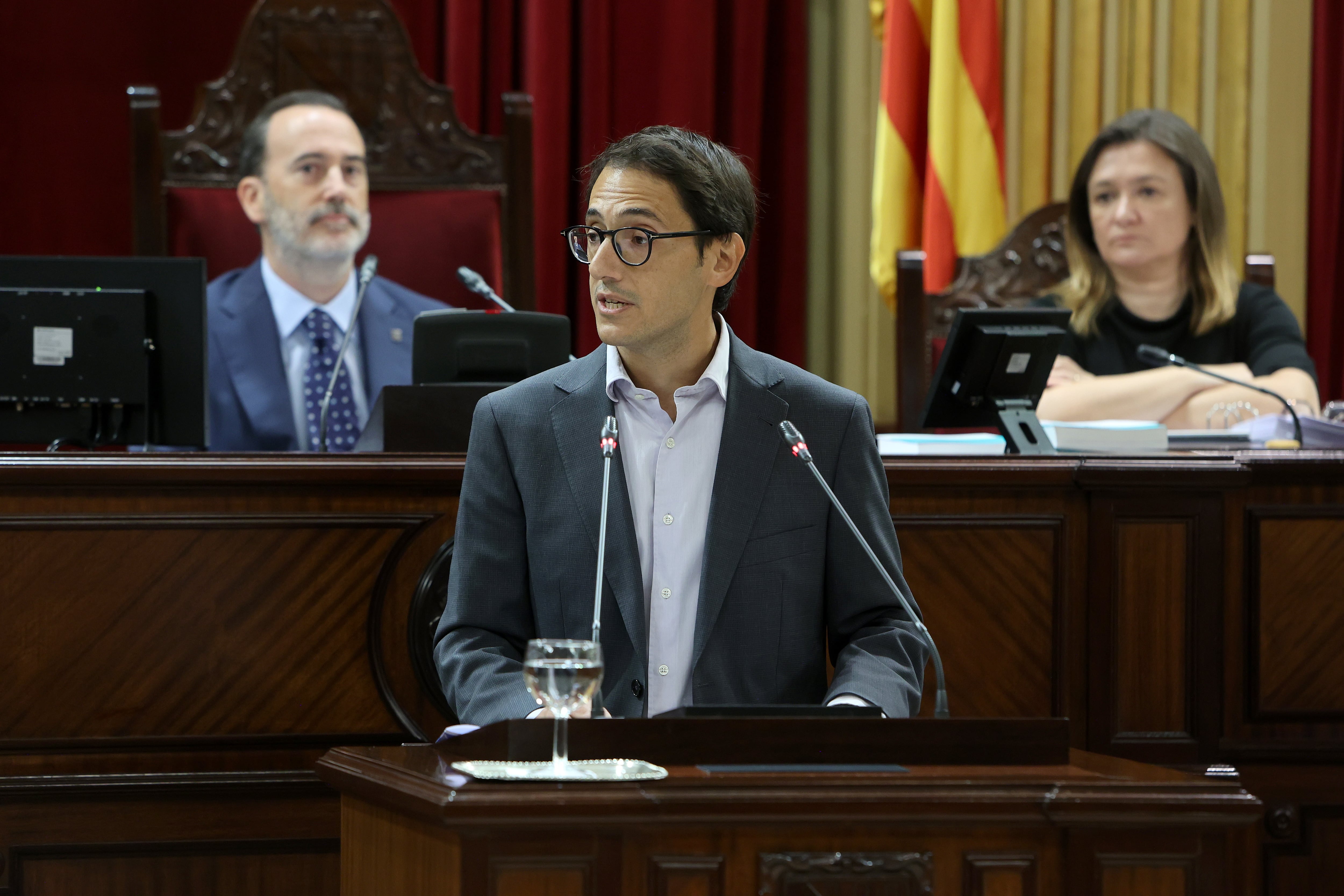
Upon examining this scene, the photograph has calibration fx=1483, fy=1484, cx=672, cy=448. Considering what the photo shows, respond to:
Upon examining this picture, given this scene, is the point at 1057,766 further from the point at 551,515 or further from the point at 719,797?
the point at 551,515

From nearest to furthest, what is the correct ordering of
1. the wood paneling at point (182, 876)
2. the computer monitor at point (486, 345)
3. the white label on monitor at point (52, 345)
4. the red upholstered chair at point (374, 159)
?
the wood paneling at point (182, 876) < the white label on monitor at point (52, 345) < the computer monitor at point (486, 345) < the red upholstered chair at point (374, 159)

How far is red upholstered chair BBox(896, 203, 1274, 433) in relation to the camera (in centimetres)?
376

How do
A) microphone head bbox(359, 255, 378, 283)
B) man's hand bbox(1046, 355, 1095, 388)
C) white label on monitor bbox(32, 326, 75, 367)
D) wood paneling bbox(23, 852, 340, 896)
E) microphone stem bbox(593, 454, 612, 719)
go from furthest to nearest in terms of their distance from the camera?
man's hand bbox(1046, 355, 1095, 388) → microphone head bbox(359, 255, 378, 283) → white label on monitor bbox(32, 326, 75, 367) → wood paneling bbox(23, 852, 340, 896) → microphone stem bbox(593, 454, 612, 719)

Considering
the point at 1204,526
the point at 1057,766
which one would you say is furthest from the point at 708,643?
the point at 1204,526

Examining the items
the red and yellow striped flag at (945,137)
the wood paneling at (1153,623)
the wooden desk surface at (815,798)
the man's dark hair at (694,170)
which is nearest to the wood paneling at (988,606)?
the wood paneling at (1153,623)

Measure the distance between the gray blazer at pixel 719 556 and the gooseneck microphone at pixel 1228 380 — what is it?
1038mm

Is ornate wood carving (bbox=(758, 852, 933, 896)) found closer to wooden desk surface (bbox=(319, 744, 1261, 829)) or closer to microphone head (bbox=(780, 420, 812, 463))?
wooden desk surface (bbox=(319, 744, 1261, 829))

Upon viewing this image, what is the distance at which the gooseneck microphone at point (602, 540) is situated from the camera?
4.99ft

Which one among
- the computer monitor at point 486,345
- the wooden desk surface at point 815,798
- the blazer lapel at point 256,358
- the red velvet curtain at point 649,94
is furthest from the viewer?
the red velvet curtain at point 649,94

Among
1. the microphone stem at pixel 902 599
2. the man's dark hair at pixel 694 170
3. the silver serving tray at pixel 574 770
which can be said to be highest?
the man's dark hair at pixel 694 170

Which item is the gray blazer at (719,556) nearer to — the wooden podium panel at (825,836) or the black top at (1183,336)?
the wooden podium panel at (825,836)

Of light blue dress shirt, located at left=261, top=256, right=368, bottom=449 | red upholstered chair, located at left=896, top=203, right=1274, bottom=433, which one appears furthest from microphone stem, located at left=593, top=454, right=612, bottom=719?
A: red upholstered chair, located at left=896, top=203, right=1274, bottom=433

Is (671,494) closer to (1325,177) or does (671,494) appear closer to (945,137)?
(945,137)

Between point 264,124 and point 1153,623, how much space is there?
236 cm
